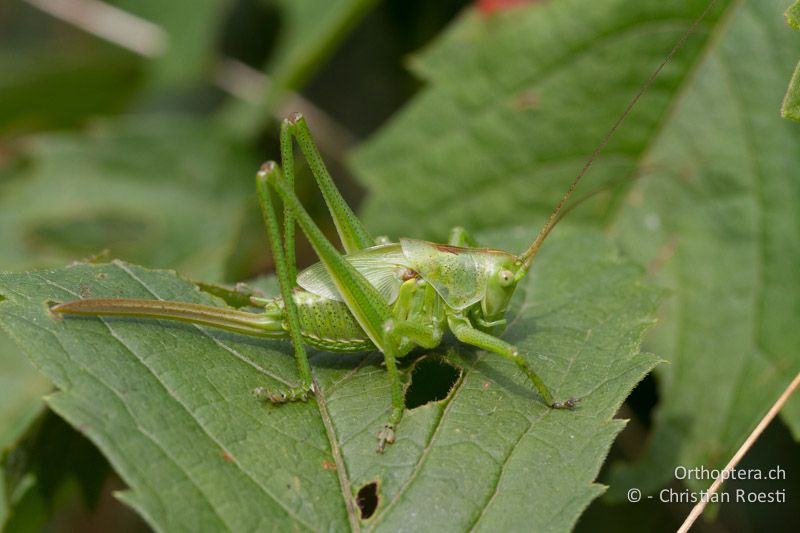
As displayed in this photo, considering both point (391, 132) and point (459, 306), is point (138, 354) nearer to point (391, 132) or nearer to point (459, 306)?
point (459, 306)

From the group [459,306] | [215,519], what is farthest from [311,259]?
[215,519]

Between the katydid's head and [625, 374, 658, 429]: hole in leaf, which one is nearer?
the katydid's head

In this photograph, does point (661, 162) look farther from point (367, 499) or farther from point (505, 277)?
point (367, 499)

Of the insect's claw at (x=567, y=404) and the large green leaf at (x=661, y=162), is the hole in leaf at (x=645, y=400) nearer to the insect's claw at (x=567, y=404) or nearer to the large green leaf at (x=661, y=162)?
the large green leaf at (x=661, y=162)

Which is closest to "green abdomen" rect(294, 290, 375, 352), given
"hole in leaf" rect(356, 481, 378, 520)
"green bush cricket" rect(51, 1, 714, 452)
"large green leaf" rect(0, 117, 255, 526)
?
"green bush cricket" rect(51, 1, 714, 452)

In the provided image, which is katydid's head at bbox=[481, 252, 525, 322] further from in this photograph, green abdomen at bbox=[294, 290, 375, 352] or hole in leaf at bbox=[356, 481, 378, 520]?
hole in leaf at bbox=[356, 481, 378, 520]

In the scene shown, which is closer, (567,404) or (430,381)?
(567,404)

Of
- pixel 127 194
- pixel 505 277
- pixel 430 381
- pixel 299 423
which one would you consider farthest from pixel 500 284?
pixel 127 194
